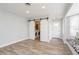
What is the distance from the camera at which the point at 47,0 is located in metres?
1.15

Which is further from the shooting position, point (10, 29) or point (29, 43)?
point (10, 29)

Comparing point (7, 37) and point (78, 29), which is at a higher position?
point (78, 29)

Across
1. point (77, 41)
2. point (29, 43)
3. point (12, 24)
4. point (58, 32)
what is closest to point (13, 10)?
point (12, 24)

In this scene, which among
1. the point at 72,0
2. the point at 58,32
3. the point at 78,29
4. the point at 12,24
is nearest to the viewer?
the point at 72,0

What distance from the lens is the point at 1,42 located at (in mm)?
2814

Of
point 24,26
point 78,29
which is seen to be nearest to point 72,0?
point 78,29

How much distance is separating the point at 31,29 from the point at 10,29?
948mm

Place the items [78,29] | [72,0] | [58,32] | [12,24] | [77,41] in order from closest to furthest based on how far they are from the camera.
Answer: [72,0] → [77,41] → [78,29] → [12,24] → [58,32]

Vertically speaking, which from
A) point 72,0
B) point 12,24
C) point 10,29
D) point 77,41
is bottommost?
point 77,41

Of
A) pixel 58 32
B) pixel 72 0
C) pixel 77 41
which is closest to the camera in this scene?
pixel 72 0

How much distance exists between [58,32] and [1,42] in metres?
2.42
